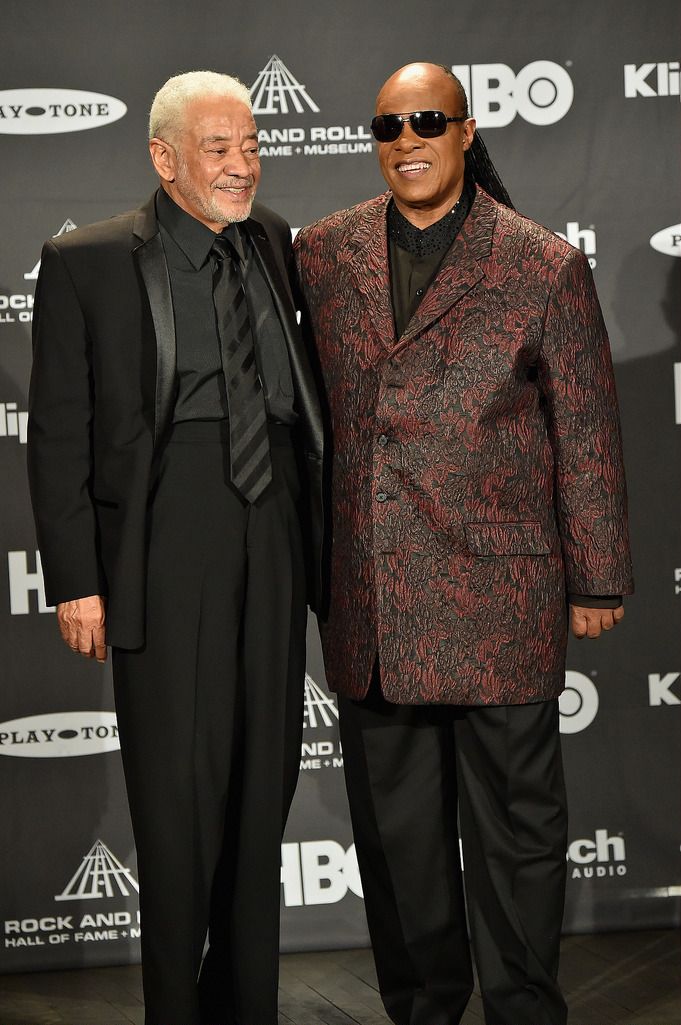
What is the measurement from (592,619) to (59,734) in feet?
5.12

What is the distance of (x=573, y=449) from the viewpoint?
2635 mm

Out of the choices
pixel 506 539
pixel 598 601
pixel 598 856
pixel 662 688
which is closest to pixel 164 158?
pixel 506 539

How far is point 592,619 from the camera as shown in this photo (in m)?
2.73

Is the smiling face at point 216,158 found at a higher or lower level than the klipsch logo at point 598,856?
higher

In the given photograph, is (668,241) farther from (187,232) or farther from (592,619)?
(187,232)

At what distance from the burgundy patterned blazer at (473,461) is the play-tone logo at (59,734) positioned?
112 cm

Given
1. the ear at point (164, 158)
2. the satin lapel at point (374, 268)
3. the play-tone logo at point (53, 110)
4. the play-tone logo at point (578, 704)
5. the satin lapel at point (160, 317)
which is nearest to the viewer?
the satin lapel at point (160, 317)

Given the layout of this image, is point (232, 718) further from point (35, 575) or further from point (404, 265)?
point (35, 575)

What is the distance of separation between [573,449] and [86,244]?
102cm

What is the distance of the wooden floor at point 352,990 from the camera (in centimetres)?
316

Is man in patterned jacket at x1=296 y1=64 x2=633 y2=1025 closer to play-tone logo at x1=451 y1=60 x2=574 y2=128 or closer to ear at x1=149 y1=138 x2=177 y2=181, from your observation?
ear at x1=149 y1=138 x2=177 y2=181

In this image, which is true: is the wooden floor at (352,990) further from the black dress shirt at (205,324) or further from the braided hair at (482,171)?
the braided hair at (482,171)

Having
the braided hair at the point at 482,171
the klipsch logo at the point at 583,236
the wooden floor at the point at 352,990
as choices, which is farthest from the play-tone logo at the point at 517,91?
the wooden floor at the point at 352,990

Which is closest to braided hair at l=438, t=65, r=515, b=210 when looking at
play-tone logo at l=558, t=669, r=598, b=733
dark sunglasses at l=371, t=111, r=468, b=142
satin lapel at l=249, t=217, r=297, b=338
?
dark sunglasses at l=371, t=111, r=468, b=142
